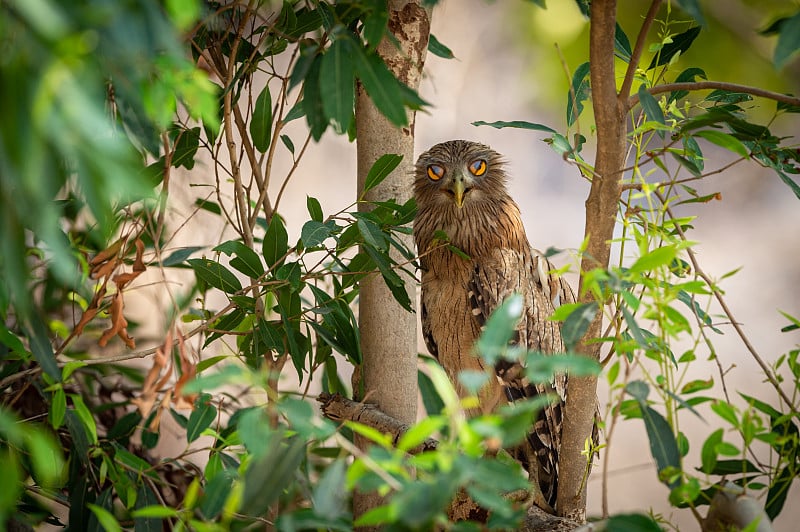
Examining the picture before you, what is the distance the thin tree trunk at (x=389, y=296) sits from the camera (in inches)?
65.1

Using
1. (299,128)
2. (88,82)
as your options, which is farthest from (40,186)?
(299,128)

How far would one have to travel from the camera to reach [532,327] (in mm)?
1976

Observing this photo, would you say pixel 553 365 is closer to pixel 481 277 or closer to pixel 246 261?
pixel 246 261

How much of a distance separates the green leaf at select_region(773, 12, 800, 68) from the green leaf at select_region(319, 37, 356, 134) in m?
0.51

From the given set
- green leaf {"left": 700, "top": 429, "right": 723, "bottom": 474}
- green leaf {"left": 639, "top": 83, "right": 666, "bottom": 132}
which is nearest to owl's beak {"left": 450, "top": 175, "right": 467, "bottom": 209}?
green leaf {"left": 639, "top": 83, "right": 666, "bottom": 132}

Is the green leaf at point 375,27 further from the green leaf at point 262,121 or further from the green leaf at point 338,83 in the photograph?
the green leaf at point 262,121

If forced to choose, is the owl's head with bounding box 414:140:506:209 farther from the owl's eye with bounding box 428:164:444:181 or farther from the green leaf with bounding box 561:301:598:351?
the green leaf with bounding box 561:301:598:351

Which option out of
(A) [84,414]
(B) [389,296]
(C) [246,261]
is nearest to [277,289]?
(C) [246,261]

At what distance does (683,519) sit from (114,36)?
3.01 meters

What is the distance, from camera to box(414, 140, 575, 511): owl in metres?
1.94

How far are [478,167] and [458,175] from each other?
0.31 feet

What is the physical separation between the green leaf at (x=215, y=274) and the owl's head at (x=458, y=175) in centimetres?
66

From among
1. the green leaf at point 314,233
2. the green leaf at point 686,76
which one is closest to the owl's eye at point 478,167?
the green leaf at point 686,76

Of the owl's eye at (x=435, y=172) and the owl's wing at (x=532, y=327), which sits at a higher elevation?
the owl's eye at (x=435, y=172)
